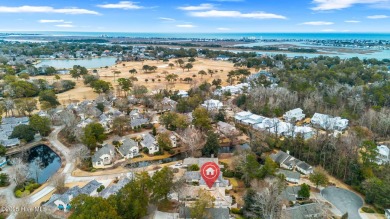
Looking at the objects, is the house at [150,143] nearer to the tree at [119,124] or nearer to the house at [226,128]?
the tree at [119,124]

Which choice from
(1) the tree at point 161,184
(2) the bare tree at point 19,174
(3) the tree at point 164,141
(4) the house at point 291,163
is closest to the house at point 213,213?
(1) the tree at point 161,184

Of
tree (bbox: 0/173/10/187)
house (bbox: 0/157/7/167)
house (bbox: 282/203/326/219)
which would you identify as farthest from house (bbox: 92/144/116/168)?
house (bbox: 282/203/326/219)

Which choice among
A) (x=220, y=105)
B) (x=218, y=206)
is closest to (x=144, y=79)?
(x=220, y=105)

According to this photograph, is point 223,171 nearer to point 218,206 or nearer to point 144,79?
point 218,206

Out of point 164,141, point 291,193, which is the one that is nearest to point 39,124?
point 164,141

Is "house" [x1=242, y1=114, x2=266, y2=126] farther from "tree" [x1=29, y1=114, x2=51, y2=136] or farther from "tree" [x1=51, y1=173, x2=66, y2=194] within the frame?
"tree" [x1=29, y1=114, x2=51, y2=136]

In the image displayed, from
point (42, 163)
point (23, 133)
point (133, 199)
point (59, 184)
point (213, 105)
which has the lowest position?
point (42, 163)

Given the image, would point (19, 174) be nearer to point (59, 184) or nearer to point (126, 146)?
point (59, 184)
